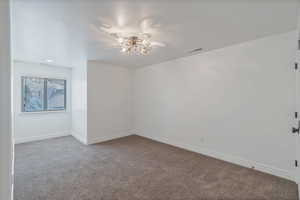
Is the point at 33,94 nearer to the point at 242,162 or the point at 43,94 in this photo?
the point at 43,94

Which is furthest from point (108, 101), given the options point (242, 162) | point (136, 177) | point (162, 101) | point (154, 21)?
point (242, 162)

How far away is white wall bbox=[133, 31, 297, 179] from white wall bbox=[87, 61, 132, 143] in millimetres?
1290

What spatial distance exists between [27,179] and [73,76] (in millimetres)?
3435

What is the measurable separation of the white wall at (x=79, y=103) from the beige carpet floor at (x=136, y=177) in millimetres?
861

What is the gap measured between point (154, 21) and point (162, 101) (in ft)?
8.76

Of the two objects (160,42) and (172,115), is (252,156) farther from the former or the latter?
(160,42)

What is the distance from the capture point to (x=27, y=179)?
7.95ft

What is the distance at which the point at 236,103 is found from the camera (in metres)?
2.97

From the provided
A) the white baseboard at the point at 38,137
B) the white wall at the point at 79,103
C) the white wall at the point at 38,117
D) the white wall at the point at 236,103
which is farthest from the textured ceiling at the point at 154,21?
the white baseboard at the point at 38,137

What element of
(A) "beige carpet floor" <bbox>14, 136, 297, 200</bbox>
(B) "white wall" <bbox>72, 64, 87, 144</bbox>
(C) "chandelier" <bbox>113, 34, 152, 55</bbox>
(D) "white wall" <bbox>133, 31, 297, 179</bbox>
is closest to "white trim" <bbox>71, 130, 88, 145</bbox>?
(B) "white wall" <bbox>72, 64, 87, 144</bbox>

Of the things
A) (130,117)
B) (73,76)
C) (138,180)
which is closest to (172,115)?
(130,117)

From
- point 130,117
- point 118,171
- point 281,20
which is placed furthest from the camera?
point 130,117

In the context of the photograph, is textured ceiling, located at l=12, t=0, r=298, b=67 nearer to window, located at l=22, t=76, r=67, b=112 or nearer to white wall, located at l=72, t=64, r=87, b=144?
white wall, located at l=72, t=64, r=87, b=144

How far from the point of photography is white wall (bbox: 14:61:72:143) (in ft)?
14.1
